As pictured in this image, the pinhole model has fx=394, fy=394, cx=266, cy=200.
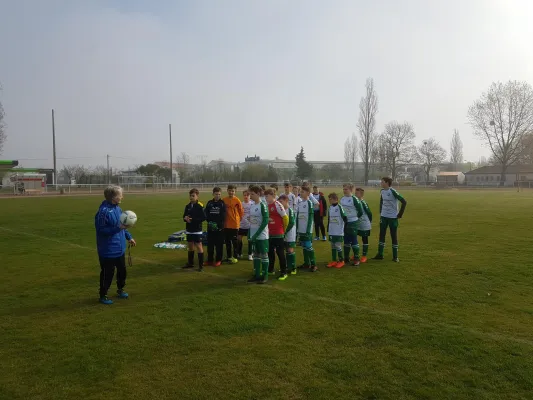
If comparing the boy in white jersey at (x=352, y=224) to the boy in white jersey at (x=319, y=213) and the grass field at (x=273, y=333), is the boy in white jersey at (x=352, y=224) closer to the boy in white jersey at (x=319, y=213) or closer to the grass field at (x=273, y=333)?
the grass field at (x=273, y=333)

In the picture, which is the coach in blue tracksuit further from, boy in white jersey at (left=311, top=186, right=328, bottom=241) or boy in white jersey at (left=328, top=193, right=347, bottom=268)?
boy in white jersey at (left=311, top=186, right=328, bottom=241)

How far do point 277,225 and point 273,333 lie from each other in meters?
3.34

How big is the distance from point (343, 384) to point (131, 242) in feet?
15.7

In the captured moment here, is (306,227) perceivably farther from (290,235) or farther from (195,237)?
(195,237)

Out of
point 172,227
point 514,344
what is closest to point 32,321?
point 514,344

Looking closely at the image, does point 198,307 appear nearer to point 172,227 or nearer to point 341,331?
point 341,331

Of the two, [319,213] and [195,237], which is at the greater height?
[319,213]

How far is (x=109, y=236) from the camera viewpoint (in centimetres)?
666

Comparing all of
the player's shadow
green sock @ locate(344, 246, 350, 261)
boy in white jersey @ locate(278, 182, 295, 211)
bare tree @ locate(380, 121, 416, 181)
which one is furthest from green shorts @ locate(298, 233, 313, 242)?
bare tree @ locate(380, 121, 416, 181)

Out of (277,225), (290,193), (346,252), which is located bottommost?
(346,252)

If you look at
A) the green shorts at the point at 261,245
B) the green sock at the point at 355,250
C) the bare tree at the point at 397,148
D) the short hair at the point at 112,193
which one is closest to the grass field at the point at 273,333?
the green sock at the point at 355,250

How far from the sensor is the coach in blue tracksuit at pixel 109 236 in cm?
660

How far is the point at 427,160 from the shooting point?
3573 inches

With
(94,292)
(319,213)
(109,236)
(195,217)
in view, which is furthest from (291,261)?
(319,213)
